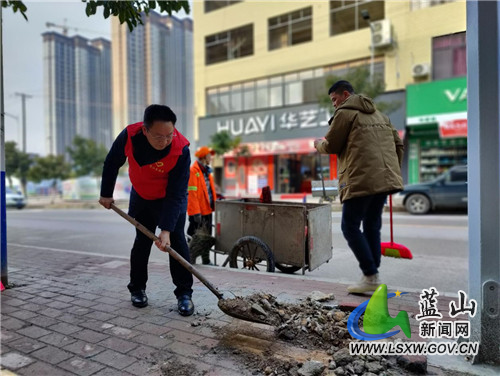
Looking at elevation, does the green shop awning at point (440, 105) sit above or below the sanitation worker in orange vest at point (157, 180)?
above

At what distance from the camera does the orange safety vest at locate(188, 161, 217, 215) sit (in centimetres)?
510

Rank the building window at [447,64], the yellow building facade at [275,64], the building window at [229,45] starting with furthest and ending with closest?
the building window at [229,45], the yellow building facade at [275,64], the building window at [447,64]

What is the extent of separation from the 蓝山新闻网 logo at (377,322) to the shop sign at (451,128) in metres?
14.8

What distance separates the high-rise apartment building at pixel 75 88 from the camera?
8305mm

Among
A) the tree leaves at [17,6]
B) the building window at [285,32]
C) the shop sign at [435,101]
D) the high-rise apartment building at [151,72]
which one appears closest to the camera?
the tree leaves at [17,6]

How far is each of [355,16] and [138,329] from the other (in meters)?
18.0

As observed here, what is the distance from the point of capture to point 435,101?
627 inches

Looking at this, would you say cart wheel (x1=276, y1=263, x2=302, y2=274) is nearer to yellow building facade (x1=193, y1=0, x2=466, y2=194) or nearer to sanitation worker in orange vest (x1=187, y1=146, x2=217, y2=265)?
sanitation worker in orange vest (x1=187, y1=146, x2=217, y2=265)

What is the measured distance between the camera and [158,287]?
12.6ft

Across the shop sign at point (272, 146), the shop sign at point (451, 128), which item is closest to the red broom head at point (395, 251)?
the shop sign at point (451, 128)

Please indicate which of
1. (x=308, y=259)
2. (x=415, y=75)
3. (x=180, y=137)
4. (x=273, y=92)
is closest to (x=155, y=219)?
(x=180, y=137)

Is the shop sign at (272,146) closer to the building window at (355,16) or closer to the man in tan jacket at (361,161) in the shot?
the building window at (355,16)

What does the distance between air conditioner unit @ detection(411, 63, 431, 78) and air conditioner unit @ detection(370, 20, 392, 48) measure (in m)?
1.61

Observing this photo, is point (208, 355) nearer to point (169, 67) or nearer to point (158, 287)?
point (158, 287)
